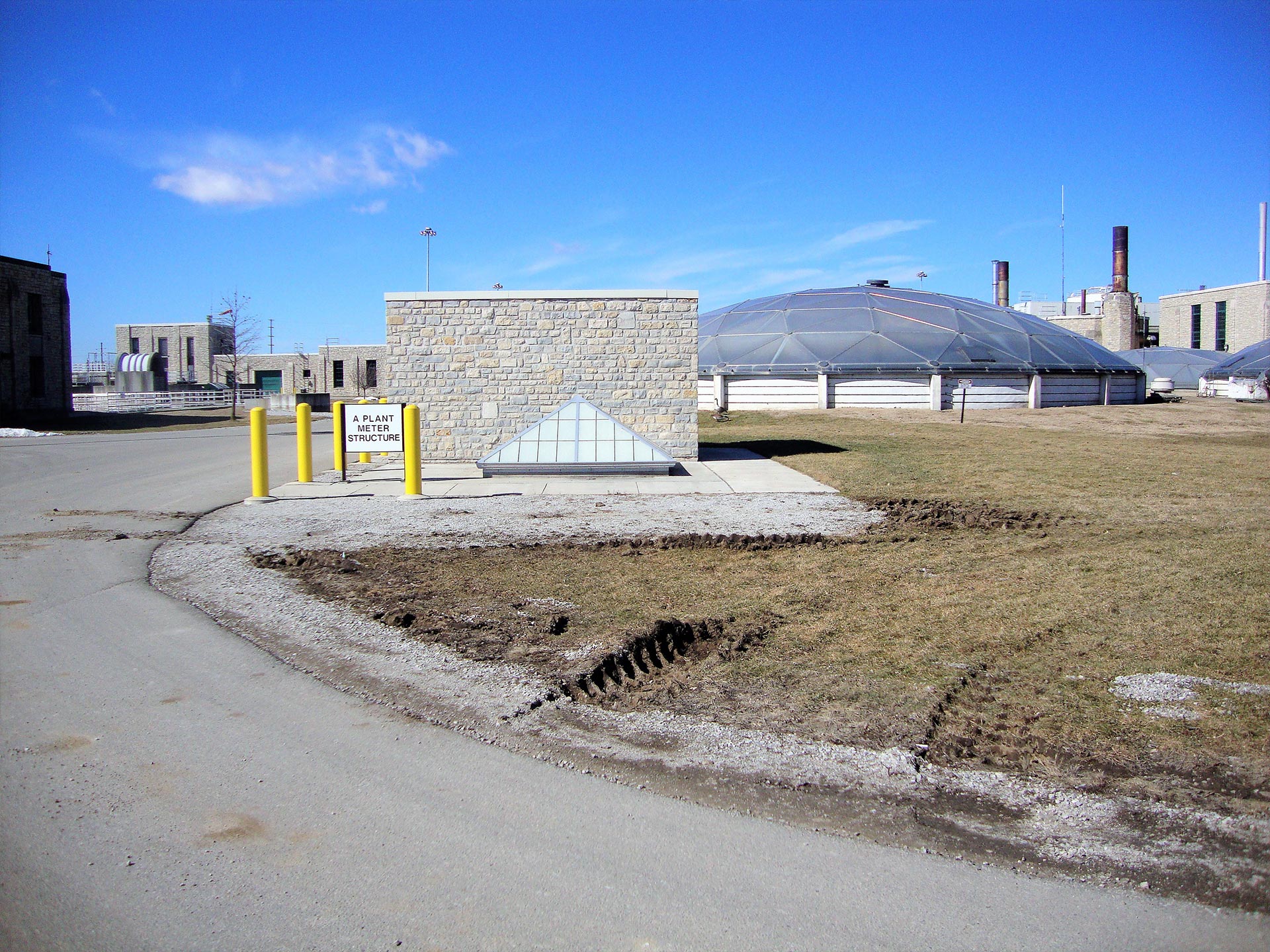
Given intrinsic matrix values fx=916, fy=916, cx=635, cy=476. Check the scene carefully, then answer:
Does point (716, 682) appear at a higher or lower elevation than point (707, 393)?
lower

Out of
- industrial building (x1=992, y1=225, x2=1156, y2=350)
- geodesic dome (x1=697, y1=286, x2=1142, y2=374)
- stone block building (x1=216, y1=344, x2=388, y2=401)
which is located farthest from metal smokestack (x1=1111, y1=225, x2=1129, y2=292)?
stone block building (x1=216, y1=344, x2=388, y2=401)

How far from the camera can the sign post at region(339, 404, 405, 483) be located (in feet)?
46.0

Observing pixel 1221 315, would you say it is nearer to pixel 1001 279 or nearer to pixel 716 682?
pixel 1001 279

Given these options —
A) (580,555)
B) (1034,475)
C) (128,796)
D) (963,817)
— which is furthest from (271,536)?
(1034,475)

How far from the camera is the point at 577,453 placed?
15.9 meters

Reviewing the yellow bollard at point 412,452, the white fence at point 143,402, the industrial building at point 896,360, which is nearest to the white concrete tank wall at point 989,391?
the industrial building at point 896,360

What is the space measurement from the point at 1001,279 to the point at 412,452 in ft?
201

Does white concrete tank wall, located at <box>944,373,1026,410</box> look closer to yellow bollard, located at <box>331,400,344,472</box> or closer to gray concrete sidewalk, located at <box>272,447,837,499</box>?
gray concrete sidewalk, located at <box>272,447,837,499</box>

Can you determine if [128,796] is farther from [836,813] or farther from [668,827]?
[836,813]

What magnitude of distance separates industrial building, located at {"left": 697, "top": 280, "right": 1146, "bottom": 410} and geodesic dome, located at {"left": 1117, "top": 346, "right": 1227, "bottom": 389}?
25.8 meters

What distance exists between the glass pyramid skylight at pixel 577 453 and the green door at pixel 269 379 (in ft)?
215

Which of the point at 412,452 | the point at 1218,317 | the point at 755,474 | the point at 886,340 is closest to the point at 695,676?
the point at 412,452

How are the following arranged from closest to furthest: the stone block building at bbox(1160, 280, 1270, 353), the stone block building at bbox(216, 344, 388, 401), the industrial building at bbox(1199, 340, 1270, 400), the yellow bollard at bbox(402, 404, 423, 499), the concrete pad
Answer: the yellow bollard at bbox(402, 404, 423, 499) < the concrete pad < the industrial building at bbox(1199, 340, 1270, 400) < the stone block building at bbox(216, 344, 388, 401) < the stone block building at bbox(1160, 280, 1270, 353)

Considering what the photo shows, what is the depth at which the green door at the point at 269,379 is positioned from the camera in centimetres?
7594
